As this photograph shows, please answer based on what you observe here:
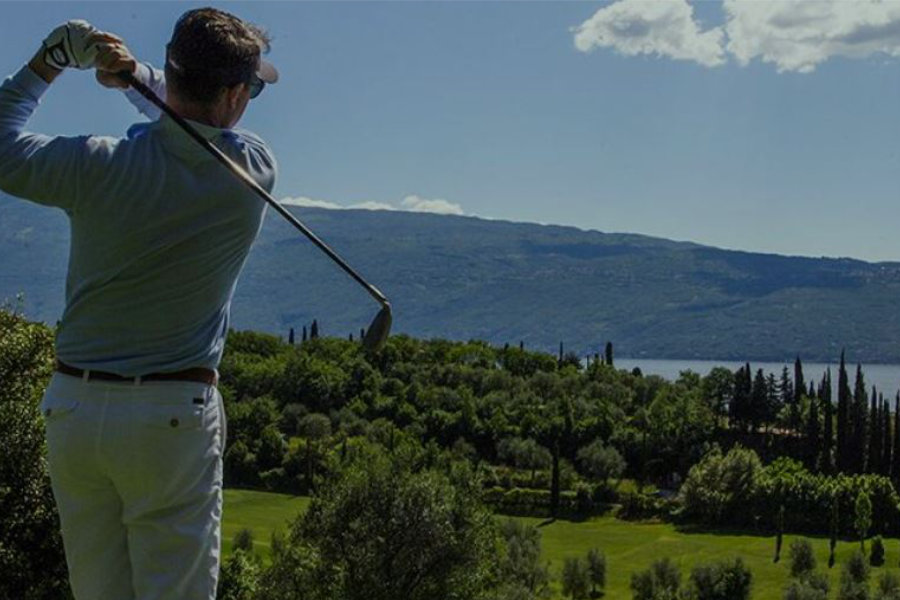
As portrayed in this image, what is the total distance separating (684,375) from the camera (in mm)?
168625

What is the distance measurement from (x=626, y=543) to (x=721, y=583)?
2066 cm

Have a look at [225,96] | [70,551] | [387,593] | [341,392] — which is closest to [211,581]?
[70,551]

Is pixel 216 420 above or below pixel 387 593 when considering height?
above

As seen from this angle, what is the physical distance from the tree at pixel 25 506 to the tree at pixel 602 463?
10251 cm

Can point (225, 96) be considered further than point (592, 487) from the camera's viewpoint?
No

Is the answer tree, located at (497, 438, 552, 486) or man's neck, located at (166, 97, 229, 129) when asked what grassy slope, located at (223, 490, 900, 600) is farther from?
man's neck, located at (166, 97, 229, 129)

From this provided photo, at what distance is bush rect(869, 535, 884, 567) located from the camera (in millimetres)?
Result: 88062

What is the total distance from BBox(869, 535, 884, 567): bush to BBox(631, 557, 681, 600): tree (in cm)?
1841

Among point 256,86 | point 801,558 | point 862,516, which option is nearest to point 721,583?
point 801,558

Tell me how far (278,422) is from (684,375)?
208 feet

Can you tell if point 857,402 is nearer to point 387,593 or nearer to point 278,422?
point 278,422

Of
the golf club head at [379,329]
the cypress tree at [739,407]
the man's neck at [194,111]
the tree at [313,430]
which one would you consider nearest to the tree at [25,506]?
the golf club head at [379,329]

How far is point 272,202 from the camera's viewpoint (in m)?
4.39

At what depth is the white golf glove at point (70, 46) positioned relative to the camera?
413 centimetres
